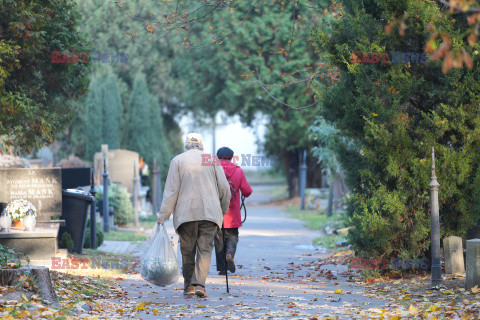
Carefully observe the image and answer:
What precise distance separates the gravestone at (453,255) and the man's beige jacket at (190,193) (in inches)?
118

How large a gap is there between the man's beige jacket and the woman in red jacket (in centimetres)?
187

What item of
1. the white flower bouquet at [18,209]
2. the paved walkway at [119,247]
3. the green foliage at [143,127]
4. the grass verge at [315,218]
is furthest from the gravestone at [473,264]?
the green foliage at [143,127]

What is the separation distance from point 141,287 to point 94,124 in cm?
2380

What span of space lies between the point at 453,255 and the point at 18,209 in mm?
6176

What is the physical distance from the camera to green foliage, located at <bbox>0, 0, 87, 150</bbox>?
10.8 m

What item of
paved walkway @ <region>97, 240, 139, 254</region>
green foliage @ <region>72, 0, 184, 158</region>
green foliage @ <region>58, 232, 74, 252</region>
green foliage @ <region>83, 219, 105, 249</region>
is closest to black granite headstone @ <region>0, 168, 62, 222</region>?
green foliage @ <region>58, 232, 74, 252</region>

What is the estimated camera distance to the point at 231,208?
37.0 feet

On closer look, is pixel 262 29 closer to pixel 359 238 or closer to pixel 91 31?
pixel 91 31

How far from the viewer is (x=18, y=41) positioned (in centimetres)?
1105

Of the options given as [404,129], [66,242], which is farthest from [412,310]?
[66,242]

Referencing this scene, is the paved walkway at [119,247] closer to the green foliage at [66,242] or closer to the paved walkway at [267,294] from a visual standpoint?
the paved walkway at [267,294]

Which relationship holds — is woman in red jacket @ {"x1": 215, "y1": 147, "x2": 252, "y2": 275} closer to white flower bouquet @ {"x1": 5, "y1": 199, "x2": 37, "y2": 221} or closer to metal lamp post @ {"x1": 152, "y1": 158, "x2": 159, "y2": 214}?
white flower bouquet @ {"x1": 5, "y1": 199, "x2": 37, "y2": 221}

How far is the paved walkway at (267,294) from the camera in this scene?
26.4ft

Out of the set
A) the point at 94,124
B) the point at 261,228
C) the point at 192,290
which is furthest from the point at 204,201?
the point at 94,124
